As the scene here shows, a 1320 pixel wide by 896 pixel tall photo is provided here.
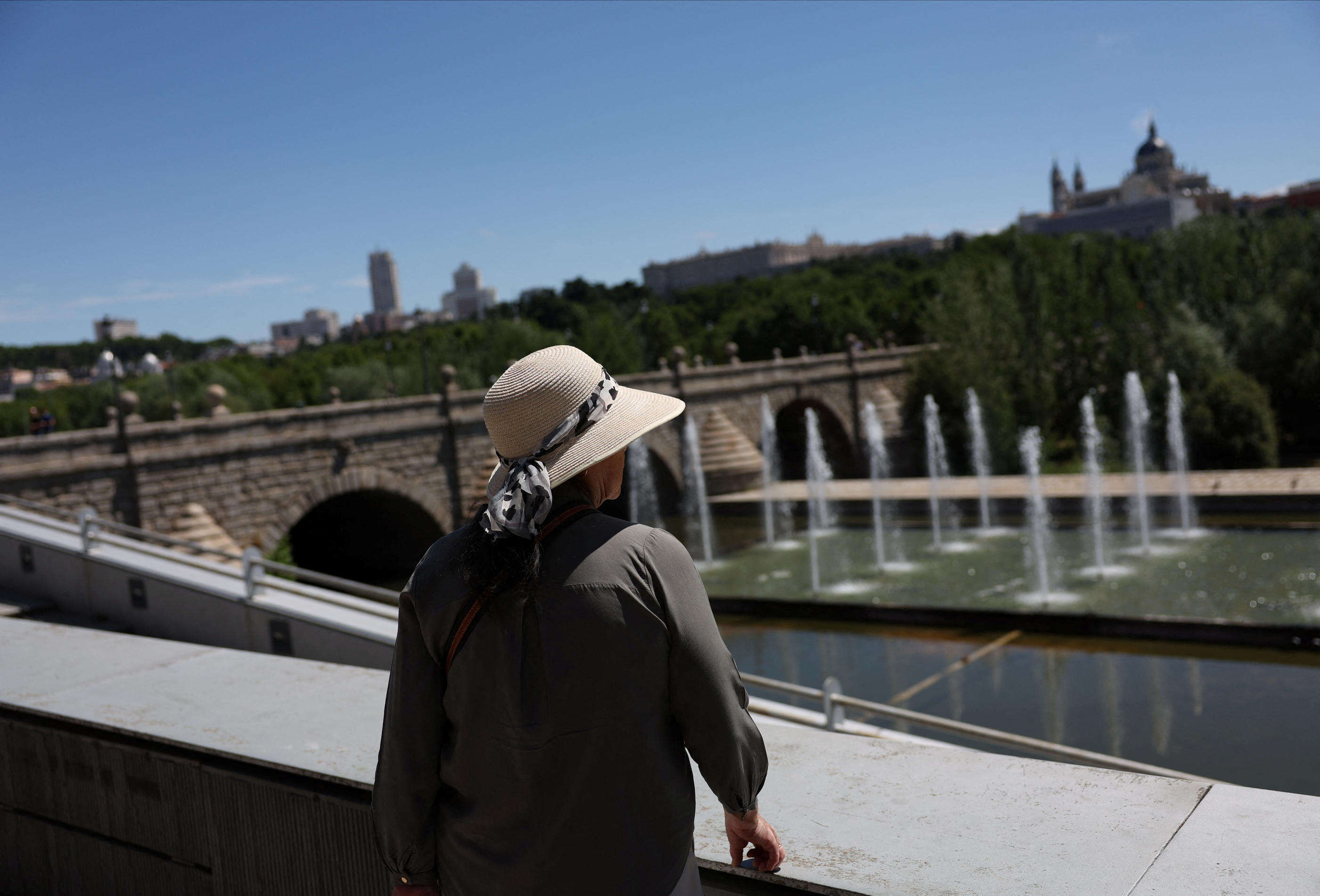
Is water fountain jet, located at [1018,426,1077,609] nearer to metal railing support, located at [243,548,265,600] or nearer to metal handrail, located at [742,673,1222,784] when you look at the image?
metal handrail, located at [742,673,1222,784]

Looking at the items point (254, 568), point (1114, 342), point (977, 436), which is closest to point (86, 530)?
point (254, 568)

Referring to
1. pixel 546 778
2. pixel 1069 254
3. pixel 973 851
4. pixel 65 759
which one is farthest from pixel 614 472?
pixel 1069 254

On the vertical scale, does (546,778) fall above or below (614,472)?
below

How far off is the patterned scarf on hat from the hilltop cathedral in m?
155

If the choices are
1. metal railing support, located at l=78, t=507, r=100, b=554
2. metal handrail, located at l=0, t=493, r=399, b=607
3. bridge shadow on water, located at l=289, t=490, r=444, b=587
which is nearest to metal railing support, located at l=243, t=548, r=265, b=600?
metal handrail, located at l=0, t=493, r=399, b=607

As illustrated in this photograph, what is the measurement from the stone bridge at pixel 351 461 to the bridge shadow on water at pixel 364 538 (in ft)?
0.16

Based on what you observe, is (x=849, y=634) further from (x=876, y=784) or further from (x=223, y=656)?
(x=876, y=784)

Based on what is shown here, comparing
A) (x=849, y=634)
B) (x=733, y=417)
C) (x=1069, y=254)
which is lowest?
(x=849, y=634)

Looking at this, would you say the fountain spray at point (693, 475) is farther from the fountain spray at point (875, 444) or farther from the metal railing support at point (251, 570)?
the metal railing support at point (251, 570)

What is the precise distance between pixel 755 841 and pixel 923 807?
518 mm

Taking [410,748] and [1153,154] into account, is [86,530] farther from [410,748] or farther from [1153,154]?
[1153,154]

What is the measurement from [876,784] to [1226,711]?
383 inches

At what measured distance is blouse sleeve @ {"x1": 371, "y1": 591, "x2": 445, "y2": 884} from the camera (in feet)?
6.10

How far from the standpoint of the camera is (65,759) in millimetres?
3275
